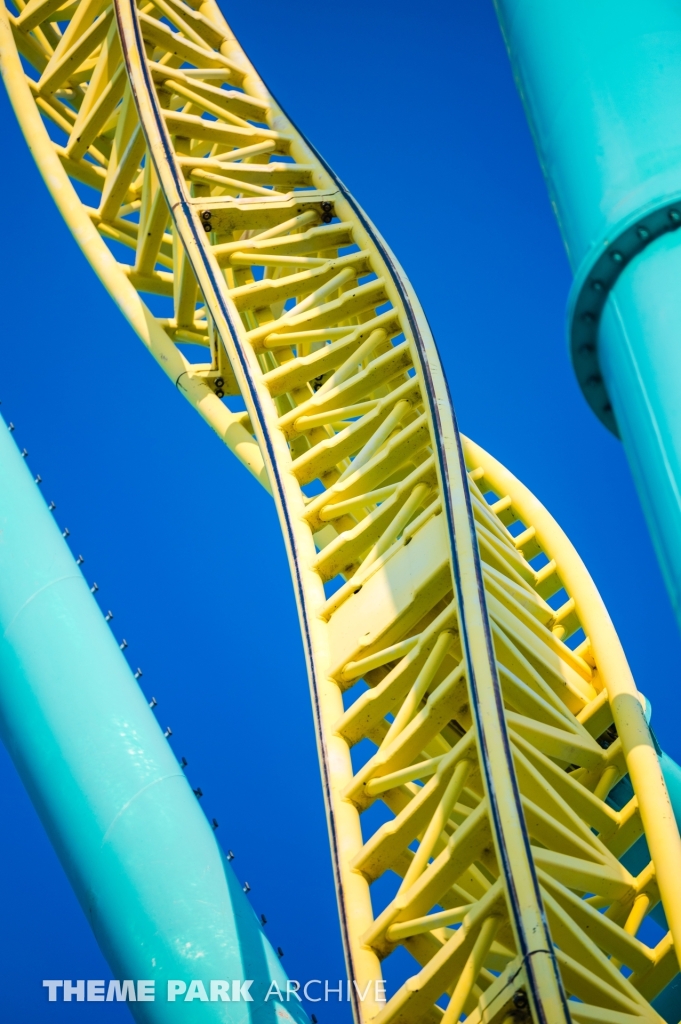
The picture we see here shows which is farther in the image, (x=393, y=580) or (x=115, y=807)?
(x=393, y=580)

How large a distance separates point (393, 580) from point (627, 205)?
543 centimetres

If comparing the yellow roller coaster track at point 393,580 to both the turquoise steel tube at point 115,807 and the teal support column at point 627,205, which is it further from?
the teal support column at point 627,205

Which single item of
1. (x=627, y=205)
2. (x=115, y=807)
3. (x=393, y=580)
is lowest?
(x=115, y=807)

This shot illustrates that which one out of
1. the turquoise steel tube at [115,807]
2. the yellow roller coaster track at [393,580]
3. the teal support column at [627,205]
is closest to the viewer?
the teal support column at [627,205]

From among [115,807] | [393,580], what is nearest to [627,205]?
[393,580]

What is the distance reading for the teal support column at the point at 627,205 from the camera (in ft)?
15.0

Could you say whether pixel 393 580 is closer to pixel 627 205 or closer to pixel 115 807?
pixel 115 807

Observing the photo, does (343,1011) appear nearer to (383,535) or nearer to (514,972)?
(383,535)

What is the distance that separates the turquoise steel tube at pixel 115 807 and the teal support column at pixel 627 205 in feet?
17.9

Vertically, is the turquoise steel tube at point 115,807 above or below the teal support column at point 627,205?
below

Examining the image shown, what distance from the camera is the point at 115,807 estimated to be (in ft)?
30.9

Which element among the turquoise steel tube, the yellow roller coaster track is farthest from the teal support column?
the turquoise steel tube

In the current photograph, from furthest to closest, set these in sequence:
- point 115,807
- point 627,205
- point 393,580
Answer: point 393,580 < point 115,807 < point 627,205

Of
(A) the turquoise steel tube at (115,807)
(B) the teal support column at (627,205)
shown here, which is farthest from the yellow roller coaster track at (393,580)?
(B) the teal support column at (627,205)
